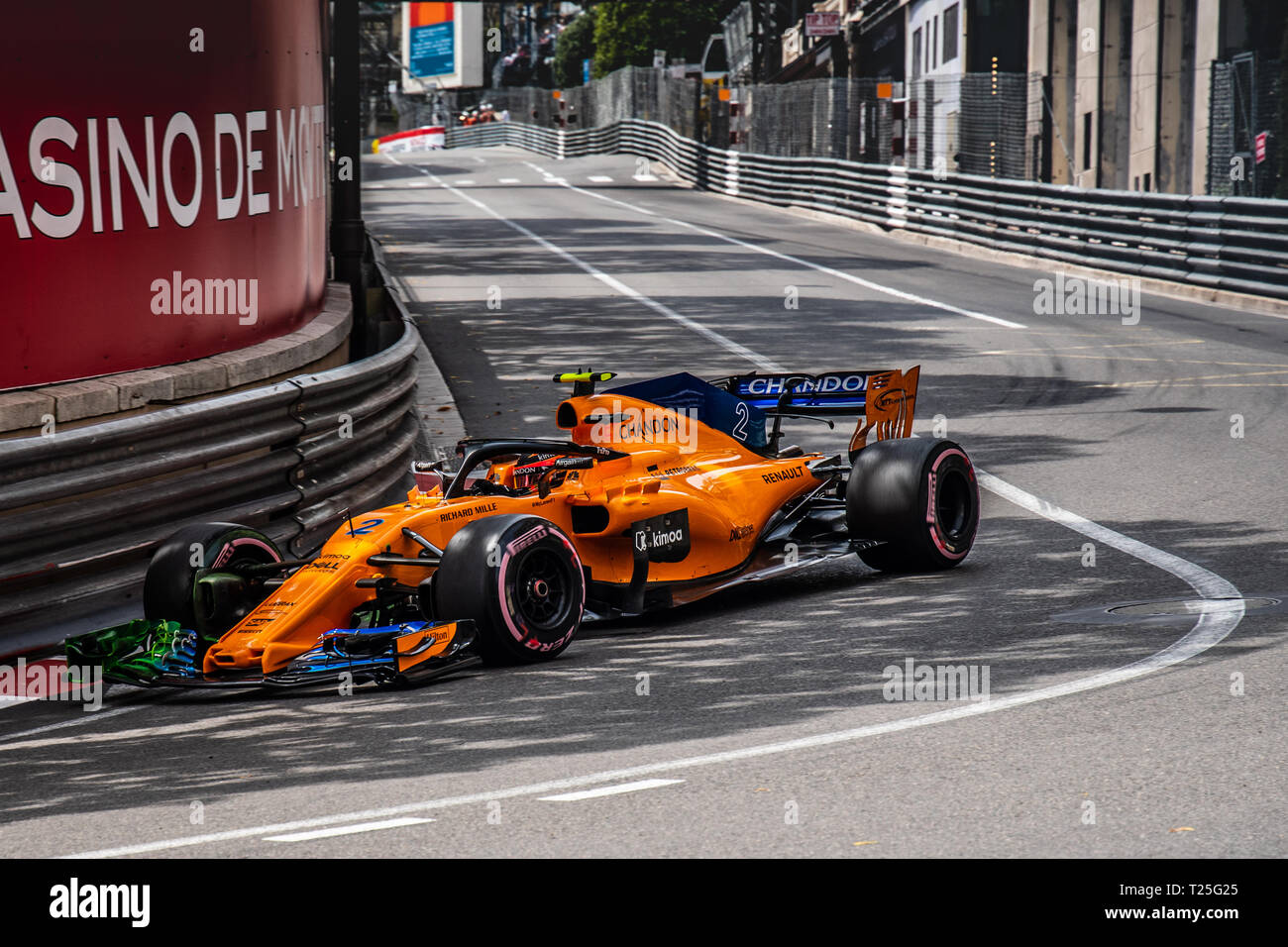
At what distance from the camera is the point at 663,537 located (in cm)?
838

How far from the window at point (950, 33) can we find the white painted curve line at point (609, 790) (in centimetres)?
4561

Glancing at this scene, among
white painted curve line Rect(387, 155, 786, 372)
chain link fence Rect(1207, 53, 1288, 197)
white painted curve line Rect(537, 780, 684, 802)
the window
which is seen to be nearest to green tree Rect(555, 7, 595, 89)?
the window

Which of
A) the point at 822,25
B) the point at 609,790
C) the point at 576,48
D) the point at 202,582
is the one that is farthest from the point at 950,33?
the point at 576,48

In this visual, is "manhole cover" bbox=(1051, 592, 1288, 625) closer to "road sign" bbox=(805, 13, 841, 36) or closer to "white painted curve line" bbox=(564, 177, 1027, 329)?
"white painted curve line" bbox=(564, 177, 1027, 329)

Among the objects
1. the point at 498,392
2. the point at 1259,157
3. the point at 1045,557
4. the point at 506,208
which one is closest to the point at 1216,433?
the point at 1045,557

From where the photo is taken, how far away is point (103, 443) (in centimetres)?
829

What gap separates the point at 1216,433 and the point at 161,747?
346 inches

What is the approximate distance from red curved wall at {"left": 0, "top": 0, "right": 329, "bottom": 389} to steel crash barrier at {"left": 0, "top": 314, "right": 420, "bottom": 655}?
706 millimetres

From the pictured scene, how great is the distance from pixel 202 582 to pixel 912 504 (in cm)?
348

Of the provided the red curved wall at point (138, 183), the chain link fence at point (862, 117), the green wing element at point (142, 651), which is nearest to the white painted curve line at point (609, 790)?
the green wing element at point (142, 651)

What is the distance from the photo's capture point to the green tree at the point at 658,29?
96750 mm

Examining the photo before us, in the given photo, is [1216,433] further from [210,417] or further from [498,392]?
[210,417]

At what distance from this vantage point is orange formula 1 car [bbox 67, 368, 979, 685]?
23.9 ft

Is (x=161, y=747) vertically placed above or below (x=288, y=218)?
below
